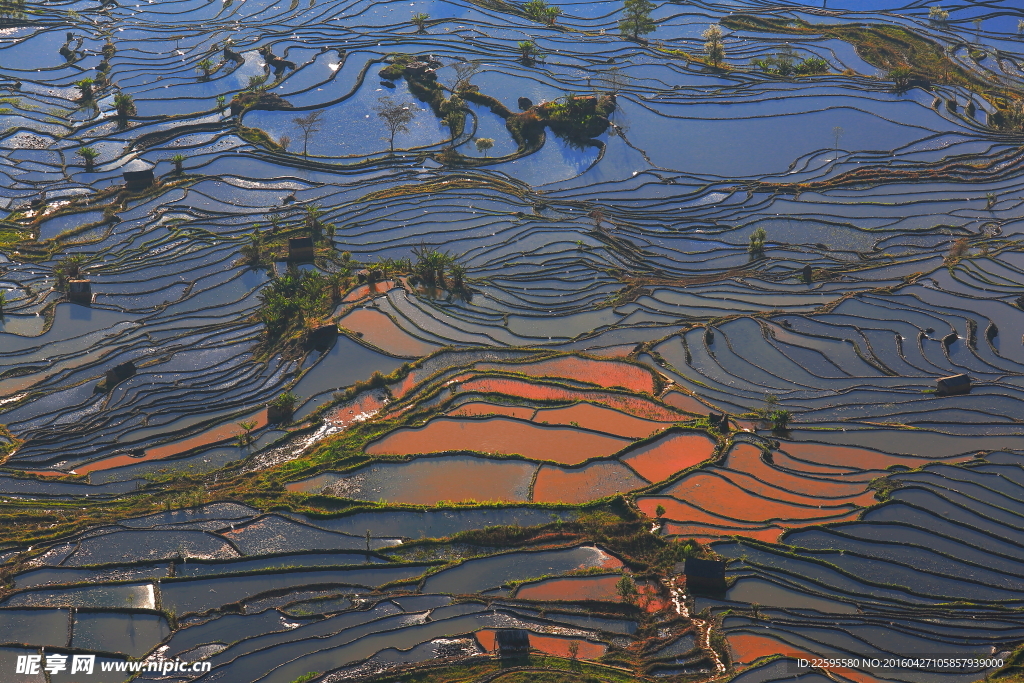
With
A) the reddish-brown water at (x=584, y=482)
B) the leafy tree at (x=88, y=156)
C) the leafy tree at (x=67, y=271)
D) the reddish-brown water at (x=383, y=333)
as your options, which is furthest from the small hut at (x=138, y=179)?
the reddish-brown water at (x=584, y=482)

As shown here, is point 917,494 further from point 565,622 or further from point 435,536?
point 435,536

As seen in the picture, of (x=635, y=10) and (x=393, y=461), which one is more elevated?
(x=635, y=10)

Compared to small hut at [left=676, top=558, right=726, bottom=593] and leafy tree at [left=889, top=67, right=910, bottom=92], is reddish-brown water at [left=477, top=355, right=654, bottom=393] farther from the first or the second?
leafy tree at [left=889, top=67, right=910, bottom=92]

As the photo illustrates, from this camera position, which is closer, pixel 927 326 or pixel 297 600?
pixel 297 600

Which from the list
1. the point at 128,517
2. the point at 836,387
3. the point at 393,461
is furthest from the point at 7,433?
the point at 836,387

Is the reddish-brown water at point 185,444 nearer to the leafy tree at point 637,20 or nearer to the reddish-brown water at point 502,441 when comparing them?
the reddish-brown water at point 502,441

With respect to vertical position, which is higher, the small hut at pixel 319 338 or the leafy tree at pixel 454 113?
the leafy tree at pixel 454 113

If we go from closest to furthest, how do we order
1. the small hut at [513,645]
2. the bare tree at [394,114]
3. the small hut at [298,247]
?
1. the small hut at [513,645]
2. the small hut at [298,247]
3. the bare tree at [394,114]

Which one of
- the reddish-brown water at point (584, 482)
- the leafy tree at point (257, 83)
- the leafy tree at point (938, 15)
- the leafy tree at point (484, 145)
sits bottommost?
the reddish-brown water at point (584, 482)
